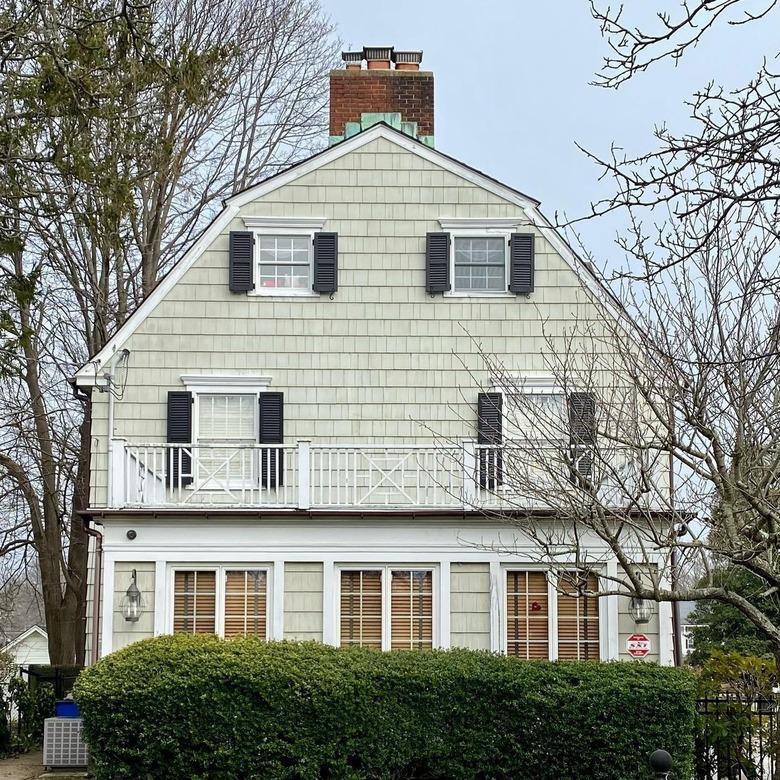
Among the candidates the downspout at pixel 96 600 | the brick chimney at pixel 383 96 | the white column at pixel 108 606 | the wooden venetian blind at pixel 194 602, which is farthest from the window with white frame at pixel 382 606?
the brick chimney at pixel 383 96

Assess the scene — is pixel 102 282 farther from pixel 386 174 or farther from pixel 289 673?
pixel 289 673

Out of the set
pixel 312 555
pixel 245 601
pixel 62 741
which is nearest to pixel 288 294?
pixel 312 555

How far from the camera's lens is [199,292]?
2012 centimetres

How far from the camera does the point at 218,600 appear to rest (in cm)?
1800

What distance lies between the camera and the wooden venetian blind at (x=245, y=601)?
711 inches

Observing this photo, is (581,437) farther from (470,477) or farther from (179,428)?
(179,428)

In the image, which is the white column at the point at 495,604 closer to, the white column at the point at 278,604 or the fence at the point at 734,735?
the white column at the point at 278,604

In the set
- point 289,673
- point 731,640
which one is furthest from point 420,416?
point 731,640

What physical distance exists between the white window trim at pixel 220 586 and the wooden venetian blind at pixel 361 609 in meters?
0.94

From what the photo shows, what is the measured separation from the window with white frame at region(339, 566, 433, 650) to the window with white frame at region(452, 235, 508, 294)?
4.64 metres

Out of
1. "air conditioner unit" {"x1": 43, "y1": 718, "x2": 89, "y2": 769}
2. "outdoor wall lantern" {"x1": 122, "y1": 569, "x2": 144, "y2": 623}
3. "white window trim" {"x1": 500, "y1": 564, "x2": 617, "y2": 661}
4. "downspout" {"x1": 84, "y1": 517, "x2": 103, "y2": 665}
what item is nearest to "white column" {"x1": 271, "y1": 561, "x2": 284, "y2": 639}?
"outdoor wall lantern" {"x1": 122, "y1": 569, "x2": 144, "y2": 623}

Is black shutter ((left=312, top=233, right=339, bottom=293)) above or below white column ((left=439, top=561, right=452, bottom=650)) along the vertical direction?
above

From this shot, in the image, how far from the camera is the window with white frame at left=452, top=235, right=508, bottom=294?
2041 cm

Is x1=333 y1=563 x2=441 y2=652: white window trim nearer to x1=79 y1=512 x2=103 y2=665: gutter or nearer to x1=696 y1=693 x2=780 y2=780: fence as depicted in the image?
x1=79 y1=512 x2=103 y2=665: gutter
